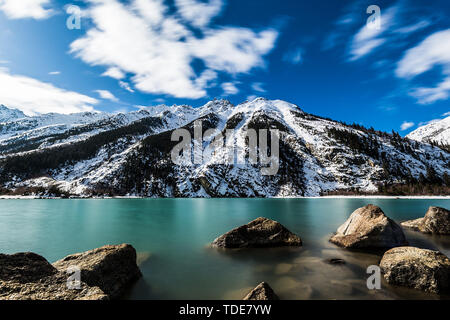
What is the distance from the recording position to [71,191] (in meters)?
184

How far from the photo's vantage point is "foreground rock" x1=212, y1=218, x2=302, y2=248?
24.7 m

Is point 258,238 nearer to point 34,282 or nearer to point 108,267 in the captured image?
point 108,267

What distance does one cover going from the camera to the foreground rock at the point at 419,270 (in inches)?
539

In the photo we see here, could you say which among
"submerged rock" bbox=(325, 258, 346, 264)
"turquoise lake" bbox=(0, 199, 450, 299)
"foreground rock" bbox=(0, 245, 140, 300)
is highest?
"foreground rock" bbox=(0, 245, 140, 300)

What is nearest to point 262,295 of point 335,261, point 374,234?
point 335,261

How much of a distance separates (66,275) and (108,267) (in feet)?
10.1

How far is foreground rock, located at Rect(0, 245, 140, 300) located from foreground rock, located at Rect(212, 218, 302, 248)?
10900mm

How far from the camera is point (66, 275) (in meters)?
11.7

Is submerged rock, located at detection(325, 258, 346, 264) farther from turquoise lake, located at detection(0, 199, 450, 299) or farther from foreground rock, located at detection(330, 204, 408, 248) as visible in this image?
foreground rock, located at detection(330, 204, 408, 248)

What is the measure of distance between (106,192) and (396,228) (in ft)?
659

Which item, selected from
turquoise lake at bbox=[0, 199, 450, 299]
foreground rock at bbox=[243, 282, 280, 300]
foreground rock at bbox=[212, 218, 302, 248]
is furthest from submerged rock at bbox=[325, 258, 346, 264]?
foreground rock at bbox=[243, 282, 280, 300]

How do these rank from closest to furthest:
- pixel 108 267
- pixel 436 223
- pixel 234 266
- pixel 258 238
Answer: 1. pixel 108 267
2. pixel 234 266
3. pixel 258 238
4. pixel 436 223
